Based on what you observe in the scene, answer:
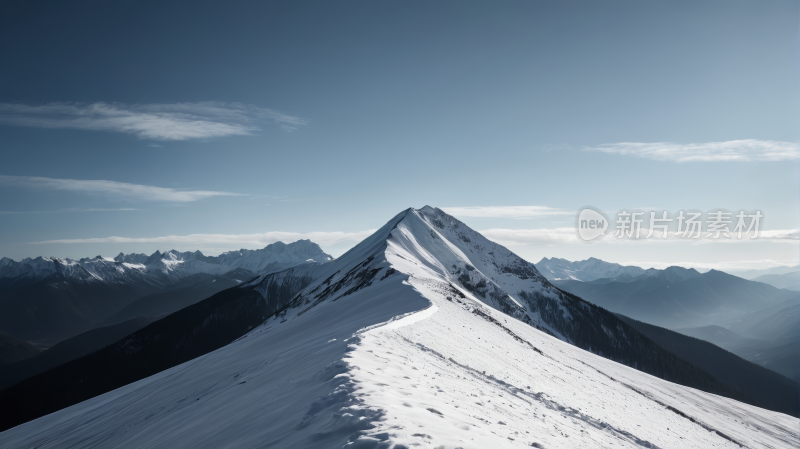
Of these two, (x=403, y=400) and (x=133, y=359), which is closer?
(x=403, y=400)

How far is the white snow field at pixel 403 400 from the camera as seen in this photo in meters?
8.62

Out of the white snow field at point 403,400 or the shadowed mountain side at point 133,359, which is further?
the shadowed mountain side at point 133,359

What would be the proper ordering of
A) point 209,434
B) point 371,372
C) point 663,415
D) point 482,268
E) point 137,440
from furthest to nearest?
1. point 482,268
2. point 663,415
3. point 137,440
4. point 371,372
5. point 209,434

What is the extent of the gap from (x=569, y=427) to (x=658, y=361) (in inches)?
6244

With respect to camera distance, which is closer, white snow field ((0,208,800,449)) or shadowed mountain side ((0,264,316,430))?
white snow field ((0,208,800,449))

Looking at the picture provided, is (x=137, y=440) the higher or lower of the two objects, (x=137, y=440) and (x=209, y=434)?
the lower

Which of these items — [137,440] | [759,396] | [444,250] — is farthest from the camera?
[759,396]

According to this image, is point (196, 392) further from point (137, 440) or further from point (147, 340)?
point (147, 340)

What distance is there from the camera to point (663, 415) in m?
29.3

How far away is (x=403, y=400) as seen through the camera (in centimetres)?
963

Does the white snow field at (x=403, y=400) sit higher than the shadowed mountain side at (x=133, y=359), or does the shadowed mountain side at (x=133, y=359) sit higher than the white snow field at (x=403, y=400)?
the white snow field at (x=403, y=400)

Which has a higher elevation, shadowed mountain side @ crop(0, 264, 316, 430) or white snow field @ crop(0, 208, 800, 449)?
white snow field @ crop(0, 208, 800, 449)

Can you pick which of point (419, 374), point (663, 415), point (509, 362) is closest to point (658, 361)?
point (663, 415)

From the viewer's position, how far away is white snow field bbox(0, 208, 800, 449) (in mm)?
8617
